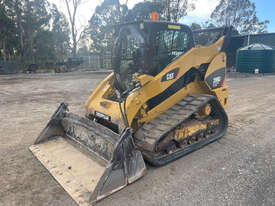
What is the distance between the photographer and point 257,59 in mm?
17594

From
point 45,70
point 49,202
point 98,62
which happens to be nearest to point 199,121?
point 49,202

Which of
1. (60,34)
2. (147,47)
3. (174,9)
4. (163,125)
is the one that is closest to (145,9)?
(174,9)

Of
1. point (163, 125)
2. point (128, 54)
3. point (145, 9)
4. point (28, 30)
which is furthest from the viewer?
point (28, 30)

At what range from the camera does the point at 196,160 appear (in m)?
3.51

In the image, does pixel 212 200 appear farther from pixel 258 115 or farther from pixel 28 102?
pixel 28 102

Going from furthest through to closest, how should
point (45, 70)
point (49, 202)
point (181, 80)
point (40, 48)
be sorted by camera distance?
1. point (40, 48)
2. point (45, 70)
3. point (181, 80)
4. point (49, 202)

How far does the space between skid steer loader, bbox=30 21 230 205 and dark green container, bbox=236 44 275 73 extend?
50.6ft

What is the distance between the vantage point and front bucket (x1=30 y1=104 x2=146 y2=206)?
265 centimetres

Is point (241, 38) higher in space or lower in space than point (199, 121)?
higher

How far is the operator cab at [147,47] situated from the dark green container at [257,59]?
16.2 m

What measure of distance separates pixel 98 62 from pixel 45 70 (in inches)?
294

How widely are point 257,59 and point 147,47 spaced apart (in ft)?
57.2

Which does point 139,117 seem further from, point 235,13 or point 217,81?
point 235,13

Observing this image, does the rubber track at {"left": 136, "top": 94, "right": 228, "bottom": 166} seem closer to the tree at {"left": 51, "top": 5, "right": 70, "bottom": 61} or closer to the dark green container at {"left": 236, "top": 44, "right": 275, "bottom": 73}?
the dark green container at {"left": 236, "top": 44, "right": 275, "bottom": 73}
